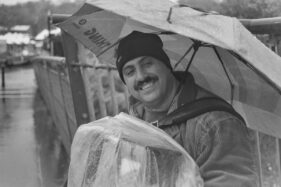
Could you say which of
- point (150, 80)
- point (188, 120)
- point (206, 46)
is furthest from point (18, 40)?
point (188, 120)

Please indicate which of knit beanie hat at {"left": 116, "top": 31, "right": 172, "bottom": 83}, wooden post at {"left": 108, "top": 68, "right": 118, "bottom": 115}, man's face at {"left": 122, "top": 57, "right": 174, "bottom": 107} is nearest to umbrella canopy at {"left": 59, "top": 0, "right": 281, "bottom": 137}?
knit beanie hat at {"left": 116, "top": 31, "right": 172, "bottom": 83}

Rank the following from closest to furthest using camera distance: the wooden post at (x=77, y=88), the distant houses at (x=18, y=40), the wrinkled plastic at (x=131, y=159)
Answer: the wrinkled plastic at (x=131, y=159) < the wooden post at (x=77, y=88) < the distant houses at (x=18, y=40)

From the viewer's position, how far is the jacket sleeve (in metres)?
1.77

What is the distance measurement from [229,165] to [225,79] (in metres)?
0.70

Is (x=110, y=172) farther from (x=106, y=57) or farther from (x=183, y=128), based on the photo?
(x=106, y=57)

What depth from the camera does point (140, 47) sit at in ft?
7.18

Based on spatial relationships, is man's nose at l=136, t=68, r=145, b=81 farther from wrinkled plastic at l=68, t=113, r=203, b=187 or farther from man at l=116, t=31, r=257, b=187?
wrinkled plastic at l=68, t=113, r=203, b=187

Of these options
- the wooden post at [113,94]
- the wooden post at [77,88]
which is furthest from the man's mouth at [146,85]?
the wooden post at [77,88]

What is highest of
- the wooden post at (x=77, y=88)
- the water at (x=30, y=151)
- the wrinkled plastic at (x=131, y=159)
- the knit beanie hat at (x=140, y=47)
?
the knit beanie hat at (x=140, y=47)

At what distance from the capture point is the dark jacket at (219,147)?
1.78 metres

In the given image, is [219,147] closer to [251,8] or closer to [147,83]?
[147,83]

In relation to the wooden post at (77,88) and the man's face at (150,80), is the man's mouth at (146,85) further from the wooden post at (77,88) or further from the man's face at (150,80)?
the wooden post at (77,88)

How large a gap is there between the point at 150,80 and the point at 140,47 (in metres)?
0.14

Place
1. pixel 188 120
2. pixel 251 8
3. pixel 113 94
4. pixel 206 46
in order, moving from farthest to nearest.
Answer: pixel 113 94
pixel 251 8
pixel 206 46
pixel 188 120
